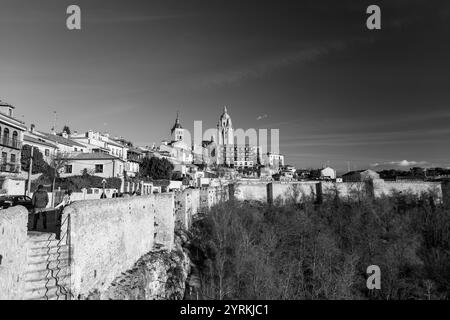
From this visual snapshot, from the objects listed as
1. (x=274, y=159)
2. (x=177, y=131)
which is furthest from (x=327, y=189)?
(x=274, y=159)

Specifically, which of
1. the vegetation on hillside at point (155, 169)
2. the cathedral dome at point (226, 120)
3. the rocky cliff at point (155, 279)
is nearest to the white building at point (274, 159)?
the cathedral dome at point (226, 120)

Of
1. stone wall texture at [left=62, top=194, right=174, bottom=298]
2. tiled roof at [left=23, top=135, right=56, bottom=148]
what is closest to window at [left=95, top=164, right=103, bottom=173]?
tiled roof at [left=23, top=135, right=56, bottom=148]

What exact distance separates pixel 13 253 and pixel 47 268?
1.63 meters

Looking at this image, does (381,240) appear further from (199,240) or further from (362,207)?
(199,240)

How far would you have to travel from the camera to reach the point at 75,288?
8.80 metres

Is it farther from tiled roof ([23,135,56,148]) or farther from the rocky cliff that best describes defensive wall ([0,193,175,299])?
tiled roof ([23,135,56,148])

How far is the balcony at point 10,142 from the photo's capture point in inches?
1089

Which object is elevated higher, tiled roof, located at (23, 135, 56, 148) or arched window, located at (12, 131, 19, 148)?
tiled roof, located at (23, 135, 56, 148)

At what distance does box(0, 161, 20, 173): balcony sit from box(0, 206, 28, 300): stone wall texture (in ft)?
85.4

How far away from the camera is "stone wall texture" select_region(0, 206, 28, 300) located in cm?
616

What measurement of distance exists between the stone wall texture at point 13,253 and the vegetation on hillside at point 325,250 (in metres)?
15.4

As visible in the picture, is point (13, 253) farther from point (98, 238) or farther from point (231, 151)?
point (231, 151)

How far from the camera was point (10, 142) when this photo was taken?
28.8 metres
